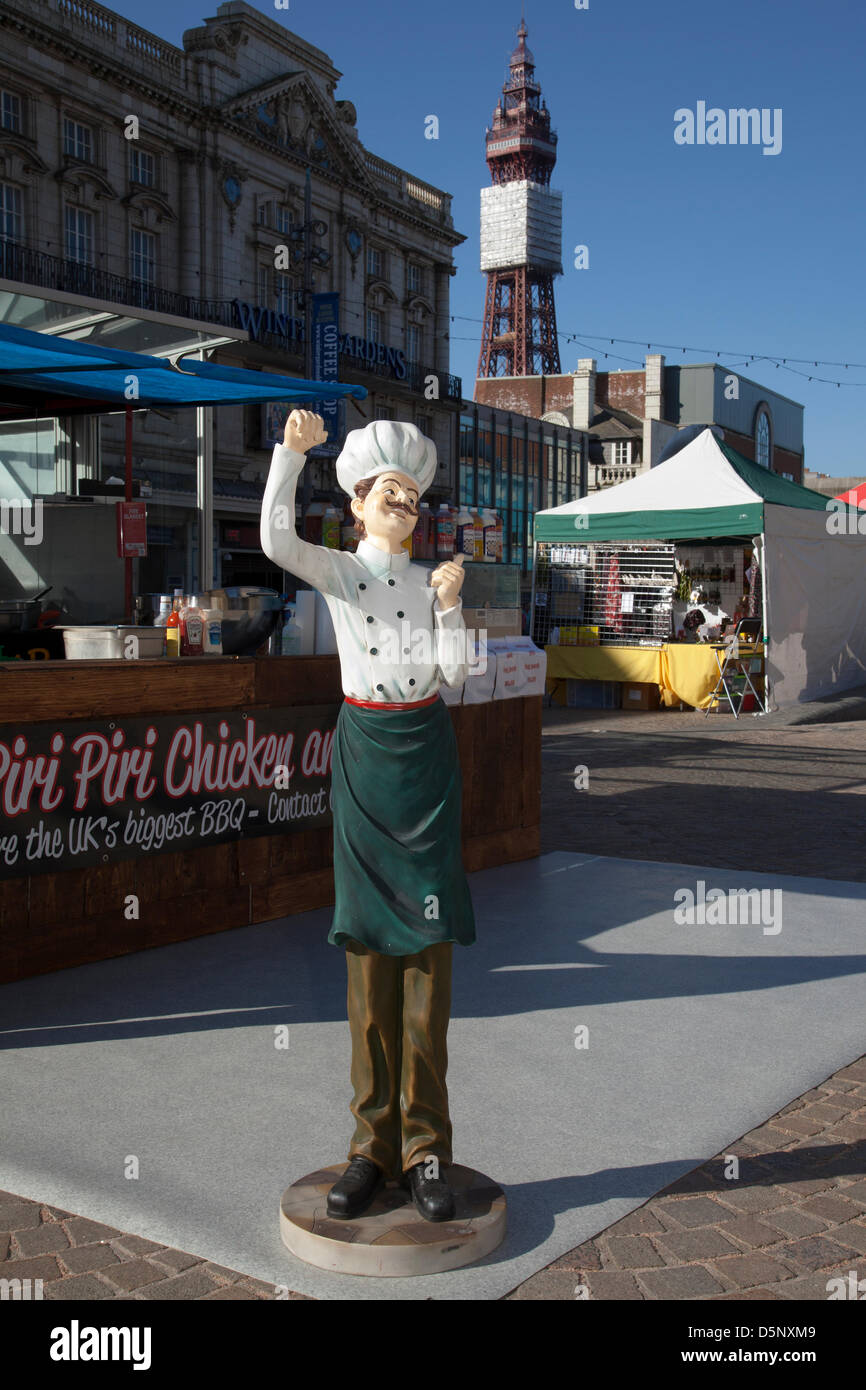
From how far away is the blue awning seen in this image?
7062mm

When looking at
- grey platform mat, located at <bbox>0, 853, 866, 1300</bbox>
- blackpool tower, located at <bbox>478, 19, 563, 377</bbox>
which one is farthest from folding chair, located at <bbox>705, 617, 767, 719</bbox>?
blackpool tower, located at <bbox>478, 19, 563, 377</bbox>

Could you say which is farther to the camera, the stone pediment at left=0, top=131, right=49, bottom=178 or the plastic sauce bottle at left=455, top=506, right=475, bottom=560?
the stone pediment at left=0, top=131, right=49, bottom=178

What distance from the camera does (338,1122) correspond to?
393 centimetres

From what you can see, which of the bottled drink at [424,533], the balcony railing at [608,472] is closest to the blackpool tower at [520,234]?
the balcony railing at [608,472]

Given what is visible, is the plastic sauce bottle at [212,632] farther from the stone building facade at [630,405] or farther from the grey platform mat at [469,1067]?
the stone building facade at [630,405]

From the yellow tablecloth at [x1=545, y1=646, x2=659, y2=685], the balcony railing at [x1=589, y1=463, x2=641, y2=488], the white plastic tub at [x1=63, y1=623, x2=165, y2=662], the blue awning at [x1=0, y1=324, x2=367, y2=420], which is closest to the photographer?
the white plastic tub at [x1=63, y1=623, x2=165, y2=662]

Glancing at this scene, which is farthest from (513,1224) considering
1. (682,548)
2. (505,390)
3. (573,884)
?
(505,390)

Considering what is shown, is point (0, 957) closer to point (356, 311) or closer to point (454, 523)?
point (454, 523)

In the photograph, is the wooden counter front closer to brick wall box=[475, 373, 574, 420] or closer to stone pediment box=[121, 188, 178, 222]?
stone pediment box=[121, 188, 178, 222]

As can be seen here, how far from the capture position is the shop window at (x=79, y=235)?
28.9 meters

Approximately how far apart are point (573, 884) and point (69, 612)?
5.19 metres

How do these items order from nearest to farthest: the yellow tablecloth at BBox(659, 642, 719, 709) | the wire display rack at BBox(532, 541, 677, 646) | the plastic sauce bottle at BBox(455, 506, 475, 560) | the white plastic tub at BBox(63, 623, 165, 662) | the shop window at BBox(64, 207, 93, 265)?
the white plastic tub at BBox(63, 623, 165, 662)
the plastic sauce bottle at BBox(455, 506, 475, 560)
the yellow tablecloth at BBox(659, 642, 719, 709)
the wire display rack at BBox(532, 541, 677, 646)
the shop window at BBox(64, 207, 93, 265)

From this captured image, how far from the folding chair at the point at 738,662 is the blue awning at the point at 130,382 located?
35.6 feet

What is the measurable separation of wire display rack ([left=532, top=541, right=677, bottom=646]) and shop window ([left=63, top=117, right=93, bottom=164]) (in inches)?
656
